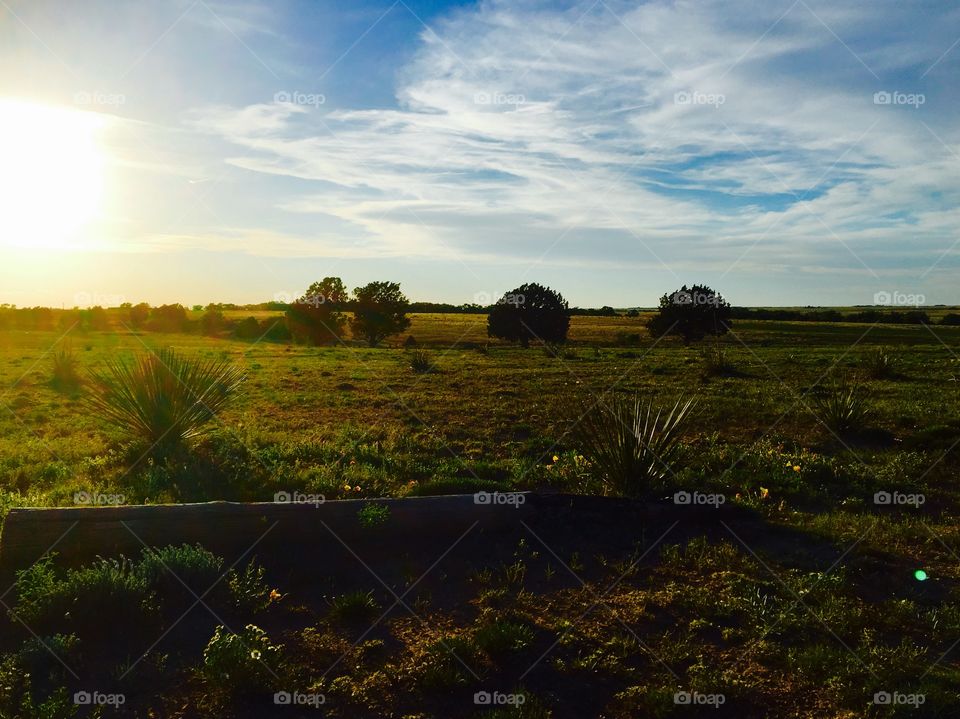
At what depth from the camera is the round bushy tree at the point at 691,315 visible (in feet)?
146

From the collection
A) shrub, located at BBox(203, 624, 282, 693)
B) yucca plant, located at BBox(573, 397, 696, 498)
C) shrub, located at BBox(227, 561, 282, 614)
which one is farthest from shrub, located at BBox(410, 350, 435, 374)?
shrub, located at BBox(203, 624, 282, 693)

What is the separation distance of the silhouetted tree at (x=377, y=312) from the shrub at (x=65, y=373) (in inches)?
1087

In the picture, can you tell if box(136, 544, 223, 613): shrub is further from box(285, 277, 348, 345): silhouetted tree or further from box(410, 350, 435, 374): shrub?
box(285, 277, 348, 345): silhouetted tree

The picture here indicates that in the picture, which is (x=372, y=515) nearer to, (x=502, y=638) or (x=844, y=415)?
(x=502, y=638)

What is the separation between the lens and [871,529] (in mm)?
6641

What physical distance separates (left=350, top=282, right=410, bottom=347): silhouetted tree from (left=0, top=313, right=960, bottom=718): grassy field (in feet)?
124

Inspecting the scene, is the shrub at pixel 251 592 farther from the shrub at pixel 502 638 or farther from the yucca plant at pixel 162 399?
the yucca plant at pixel 162 399

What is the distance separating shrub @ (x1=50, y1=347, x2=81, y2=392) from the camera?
21219 mm

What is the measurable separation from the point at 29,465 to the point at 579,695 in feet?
28.9

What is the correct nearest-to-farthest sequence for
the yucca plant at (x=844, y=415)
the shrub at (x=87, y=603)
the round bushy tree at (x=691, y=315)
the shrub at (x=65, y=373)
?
1. the shrub at (x=87, y=603)
2. the yucca plant at (x=844, y=415)
3. the shrub at (x=65, y=373)
4. the round bushy tree at (x=691, y=315)

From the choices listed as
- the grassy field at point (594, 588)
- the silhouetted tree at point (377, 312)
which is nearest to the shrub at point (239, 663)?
the grassy field at point (594, 588)

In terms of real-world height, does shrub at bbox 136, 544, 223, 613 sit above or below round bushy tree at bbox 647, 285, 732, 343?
below

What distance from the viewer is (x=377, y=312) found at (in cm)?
5109

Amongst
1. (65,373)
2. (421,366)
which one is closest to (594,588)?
(421,366)
